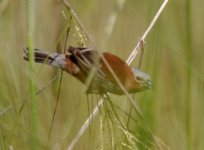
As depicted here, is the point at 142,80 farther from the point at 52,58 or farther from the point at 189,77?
the point at 189,77

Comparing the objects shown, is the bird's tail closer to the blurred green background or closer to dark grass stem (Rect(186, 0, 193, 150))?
the blurred green background

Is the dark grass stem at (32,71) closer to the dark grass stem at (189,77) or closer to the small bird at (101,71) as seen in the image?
the small bird at (101,71)

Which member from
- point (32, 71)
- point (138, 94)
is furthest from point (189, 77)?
point (32, 71)

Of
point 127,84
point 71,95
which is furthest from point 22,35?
point 127,84

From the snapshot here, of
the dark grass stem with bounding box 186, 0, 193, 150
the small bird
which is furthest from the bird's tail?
the dark grass stem with bounding box 186, 0, 193, 150

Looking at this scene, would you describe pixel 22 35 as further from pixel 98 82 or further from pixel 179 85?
pixel 98 82

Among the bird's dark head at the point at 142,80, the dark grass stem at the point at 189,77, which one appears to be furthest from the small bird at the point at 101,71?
the dark grass stem at the point at 189,77

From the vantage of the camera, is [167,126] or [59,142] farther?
[167,126]

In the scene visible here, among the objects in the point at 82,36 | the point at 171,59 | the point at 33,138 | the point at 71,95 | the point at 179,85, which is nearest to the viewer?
the point at 33,138
